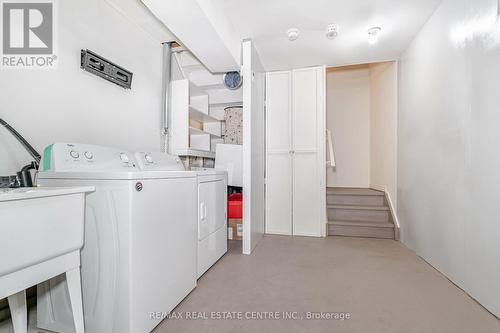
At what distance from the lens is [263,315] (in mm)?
1385

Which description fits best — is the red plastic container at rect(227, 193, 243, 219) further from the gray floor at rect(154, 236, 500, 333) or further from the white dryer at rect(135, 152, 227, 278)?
the gray floor at rect(154, 236, 500, 333)

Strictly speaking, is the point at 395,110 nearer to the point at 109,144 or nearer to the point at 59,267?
the point at 109,144

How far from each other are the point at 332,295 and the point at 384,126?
9.00 feet

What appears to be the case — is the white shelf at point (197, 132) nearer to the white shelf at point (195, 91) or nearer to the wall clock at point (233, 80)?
the white shelf at point (195, 91)

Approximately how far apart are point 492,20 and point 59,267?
2782mm

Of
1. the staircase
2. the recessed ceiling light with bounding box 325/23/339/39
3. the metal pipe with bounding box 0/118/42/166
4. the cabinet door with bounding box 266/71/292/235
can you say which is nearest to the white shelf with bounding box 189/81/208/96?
the cabinet door with bounding box 266/71/292/235

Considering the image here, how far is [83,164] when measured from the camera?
1.34m

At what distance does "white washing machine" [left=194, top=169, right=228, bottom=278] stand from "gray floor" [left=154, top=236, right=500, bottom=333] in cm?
13

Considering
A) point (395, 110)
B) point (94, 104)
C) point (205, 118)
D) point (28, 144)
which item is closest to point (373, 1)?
point (395, 110)

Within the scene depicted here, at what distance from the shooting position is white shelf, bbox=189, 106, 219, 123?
8.95ft

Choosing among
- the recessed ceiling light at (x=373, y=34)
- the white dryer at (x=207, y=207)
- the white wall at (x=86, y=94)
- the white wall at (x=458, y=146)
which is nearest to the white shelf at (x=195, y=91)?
the white wall at (x=86, y=94)

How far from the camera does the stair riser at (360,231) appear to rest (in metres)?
2.94

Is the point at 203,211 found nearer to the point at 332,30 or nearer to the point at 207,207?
the point at 207,207

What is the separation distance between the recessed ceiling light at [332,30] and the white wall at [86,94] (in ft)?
6.09
